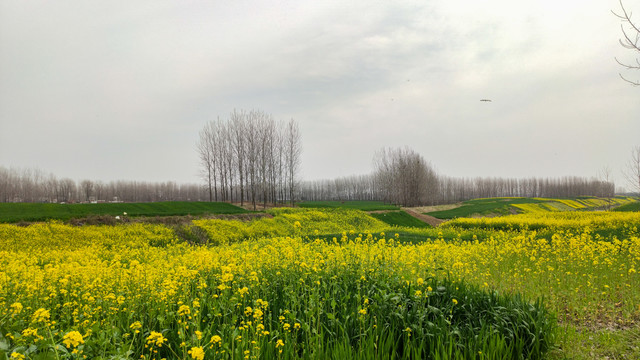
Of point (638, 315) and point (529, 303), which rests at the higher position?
point (529, 303)

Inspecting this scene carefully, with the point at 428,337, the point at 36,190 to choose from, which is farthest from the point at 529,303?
the point at 36,190

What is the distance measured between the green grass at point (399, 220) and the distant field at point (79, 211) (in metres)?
16.4

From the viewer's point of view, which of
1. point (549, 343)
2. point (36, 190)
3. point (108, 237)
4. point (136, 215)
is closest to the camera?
point (549, 343)

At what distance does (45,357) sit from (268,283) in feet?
10.9

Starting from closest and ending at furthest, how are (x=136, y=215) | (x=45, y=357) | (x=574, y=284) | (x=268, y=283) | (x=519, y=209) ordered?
(x=45, y=357), (x=268, y=283), (x=574, y=284), (x=136, y=215), (x=519, y=209)

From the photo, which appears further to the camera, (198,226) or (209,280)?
(198,226)

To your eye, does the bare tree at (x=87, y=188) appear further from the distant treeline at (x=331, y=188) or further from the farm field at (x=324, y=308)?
the farm field at (x=324, y=308)

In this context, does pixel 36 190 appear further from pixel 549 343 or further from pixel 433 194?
pixel 549 343

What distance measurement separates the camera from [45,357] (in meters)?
3.12

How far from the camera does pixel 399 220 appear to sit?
38.8m

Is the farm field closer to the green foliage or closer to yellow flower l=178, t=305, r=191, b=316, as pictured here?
yellow flower l=178, t=305, r=191, b=316

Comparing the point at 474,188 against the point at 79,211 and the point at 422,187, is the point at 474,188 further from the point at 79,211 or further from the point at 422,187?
the point at 79,211

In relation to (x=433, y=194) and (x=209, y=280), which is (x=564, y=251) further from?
(x=433, y=194)

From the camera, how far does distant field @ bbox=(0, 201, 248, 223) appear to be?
21284 millimetres
